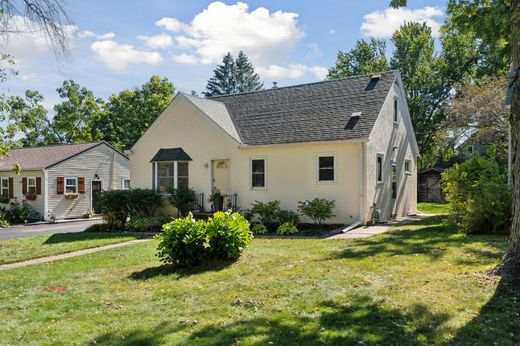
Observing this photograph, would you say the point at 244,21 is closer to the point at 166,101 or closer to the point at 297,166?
the point at 297,166

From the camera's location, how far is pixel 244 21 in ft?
47.9

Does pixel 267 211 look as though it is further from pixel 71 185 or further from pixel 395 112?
pixel 71 185

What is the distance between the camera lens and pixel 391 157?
58.7 ft

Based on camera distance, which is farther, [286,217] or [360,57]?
[360,57]

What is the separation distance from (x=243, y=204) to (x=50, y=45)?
408 inches

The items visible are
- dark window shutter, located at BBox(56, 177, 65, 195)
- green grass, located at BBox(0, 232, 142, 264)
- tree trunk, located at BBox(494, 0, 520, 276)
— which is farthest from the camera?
dark window shutter, located at BBox(56, 177, 65, 195)

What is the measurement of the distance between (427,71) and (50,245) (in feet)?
111

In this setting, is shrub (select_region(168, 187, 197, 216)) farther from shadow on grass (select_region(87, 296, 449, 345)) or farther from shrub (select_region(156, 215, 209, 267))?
shadow on grass (select_region(87, 296, 449, 345))

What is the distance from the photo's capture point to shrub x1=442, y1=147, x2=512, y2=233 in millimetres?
10961

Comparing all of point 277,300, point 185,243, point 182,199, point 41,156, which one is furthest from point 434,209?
point 41,156

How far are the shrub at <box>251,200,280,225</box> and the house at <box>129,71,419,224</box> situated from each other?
772mm

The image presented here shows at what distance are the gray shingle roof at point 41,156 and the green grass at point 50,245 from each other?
12224 millimetres

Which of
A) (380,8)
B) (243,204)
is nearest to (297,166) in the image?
(243,204)

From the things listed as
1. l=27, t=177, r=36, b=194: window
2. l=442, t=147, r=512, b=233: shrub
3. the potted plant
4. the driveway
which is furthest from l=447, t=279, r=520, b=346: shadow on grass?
l=27, t=177, r=36, b=194: window
